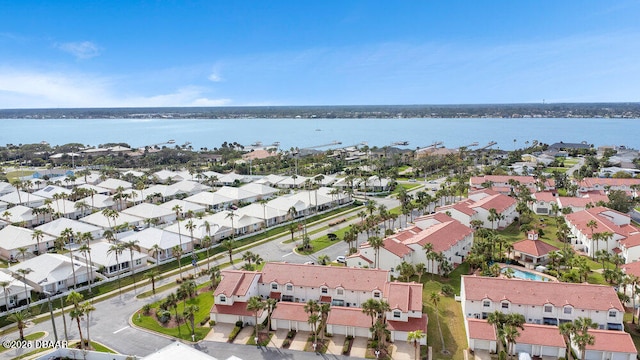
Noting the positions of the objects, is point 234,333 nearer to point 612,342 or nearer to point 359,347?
point 359,347

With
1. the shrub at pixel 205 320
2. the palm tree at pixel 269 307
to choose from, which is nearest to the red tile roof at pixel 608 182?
the palm tree at pixel 269 307

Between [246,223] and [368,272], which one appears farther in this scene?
[246,223]

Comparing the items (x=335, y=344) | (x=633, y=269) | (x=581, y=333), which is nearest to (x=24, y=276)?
(x=335, y=344)

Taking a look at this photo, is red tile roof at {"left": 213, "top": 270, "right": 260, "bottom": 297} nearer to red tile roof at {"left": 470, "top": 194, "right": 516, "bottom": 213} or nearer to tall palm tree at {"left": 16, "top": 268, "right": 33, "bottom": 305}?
tall palm tree at {"left": 16, "top": 268, "right": 33, "bottom": 305}

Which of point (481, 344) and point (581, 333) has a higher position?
point (581, 333)

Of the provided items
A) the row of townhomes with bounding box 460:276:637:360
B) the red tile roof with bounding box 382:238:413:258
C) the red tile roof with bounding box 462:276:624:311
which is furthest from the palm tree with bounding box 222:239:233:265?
the red tile roof with bounding box 462:276:624:311

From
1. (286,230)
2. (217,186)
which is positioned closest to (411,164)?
(217,186)

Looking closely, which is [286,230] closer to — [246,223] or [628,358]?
[246,223]
